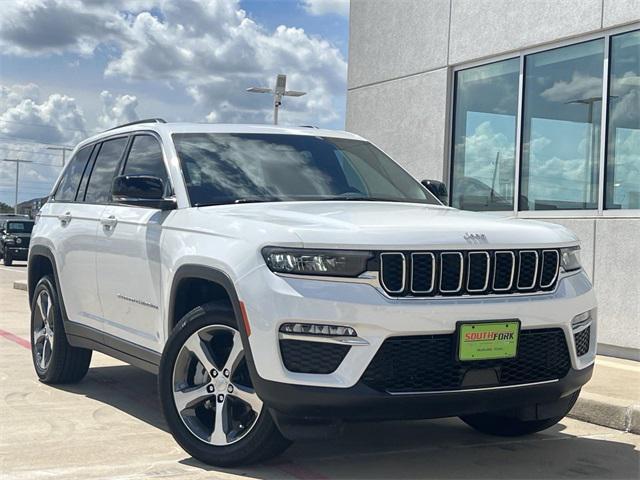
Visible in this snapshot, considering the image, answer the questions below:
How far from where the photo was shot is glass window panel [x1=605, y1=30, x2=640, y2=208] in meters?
9.05

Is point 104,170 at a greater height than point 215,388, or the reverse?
point 104,170

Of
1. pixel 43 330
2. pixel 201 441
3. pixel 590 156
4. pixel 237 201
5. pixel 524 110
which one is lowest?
pixel 201 441

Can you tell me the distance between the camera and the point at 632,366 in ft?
27.5

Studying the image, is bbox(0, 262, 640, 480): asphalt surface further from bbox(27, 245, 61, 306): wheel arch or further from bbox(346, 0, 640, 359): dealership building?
bbox(346, 0, 640, 359): dealership building

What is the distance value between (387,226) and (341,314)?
0.53 metres

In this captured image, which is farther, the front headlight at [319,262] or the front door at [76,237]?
the front door at [76,237]

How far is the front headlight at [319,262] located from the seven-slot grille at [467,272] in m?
0.11

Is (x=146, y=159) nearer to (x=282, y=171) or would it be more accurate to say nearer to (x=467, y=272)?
(x=282, y=171)

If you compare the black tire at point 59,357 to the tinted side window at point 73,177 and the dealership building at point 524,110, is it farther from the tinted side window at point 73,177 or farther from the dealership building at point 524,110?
the dealership building at point 524,110

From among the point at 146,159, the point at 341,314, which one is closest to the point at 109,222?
the point at 146,159

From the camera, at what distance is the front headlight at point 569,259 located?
4867mm

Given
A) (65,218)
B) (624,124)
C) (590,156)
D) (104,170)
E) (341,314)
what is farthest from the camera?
(590,156)

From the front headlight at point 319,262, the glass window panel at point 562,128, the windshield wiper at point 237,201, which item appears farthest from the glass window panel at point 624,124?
the front headlight at point 319,262

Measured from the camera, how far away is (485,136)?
11188 mm
